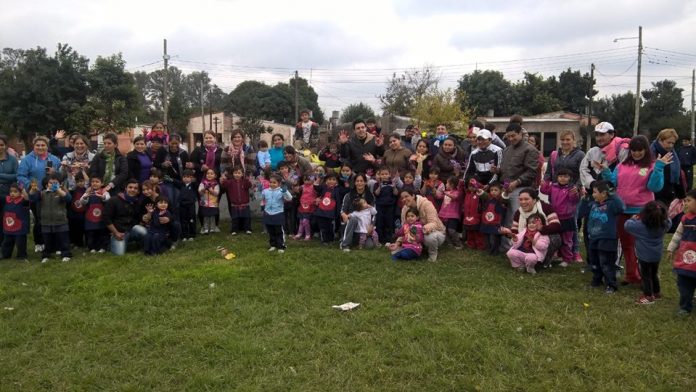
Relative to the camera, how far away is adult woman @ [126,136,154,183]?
9148 mm

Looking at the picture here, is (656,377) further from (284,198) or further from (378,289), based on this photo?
(284,198)

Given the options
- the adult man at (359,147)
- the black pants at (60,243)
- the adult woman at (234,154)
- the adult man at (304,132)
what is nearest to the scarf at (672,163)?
the adult man at (359,147)

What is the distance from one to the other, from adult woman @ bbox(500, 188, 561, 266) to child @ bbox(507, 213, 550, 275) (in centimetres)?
7

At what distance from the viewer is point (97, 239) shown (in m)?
8.76

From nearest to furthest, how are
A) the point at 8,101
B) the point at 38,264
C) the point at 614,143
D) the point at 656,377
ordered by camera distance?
the point at 656,377, the point at 614,143, the point at 38,264, the point at 8,101

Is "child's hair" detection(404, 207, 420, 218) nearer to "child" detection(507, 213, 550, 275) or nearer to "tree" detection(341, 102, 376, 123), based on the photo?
"child" detection(507, 213, 550, 275)

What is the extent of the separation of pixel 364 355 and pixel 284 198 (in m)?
4.60

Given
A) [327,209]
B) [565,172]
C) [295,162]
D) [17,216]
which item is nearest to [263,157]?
[295,162]

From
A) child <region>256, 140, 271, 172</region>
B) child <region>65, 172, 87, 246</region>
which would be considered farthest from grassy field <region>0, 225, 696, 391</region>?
child <region>256, 140, 271, 172</region>

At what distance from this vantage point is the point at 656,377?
13.4 ft

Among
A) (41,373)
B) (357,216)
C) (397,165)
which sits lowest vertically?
(41,373)

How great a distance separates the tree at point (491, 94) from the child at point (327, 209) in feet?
158

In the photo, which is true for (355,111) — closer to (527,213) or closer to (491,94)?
(491,94)

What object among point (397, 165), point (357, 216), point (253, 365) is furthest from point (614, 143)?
point (253, 365)
